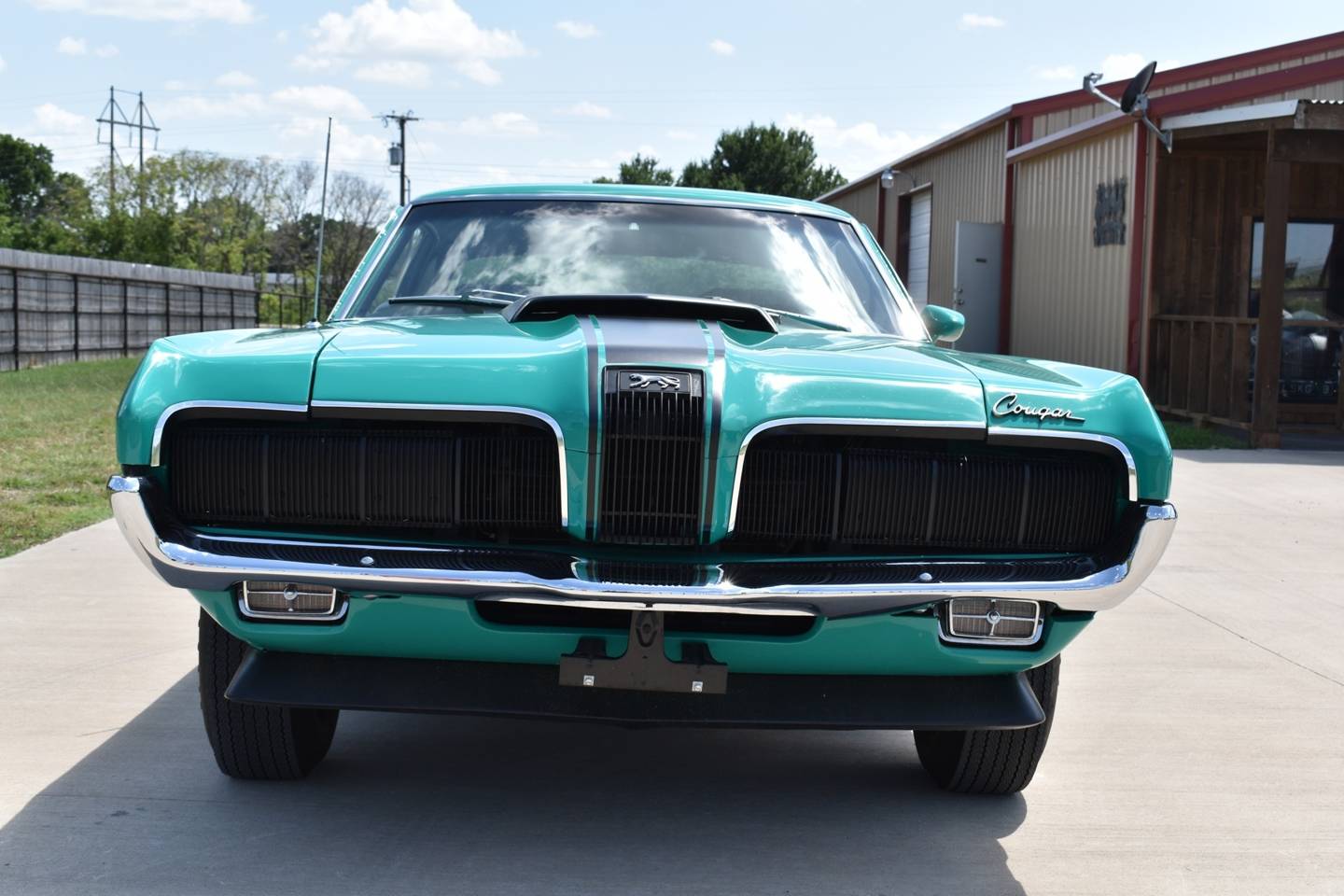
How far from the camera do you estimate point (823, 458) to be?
10.7ft

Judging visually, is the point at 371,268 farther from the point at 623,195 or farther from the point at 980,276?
the point at 980,276

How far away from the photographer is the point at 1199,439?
14383mm

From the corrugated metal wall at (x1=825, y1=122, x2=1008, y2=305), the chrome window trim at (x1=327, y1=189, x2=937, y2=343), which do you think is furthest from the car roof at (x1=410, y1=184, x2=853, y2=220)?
the corrugated metal wall at (x1=825, y1=122, x2=1008, y2=305)

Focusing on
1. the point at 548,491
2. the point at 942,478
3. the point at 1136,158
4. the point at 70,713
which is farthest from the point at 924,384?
the point at 1136,158

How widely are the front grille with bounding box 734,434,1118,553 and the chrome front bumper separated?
0.08m

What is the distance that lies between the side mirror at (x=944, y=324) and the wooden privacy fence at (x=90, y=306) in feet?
71.0

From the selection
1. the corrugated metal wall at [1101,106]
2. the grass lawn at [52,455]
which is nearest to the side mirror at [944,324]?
the grass lawn at [52,455]

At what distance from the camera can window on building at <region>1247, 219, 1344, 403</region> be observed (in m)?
15.9

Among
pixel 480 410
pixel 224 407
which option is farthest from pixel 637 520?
pixel 224 407

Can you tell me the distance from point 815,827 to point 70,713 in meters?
2.36

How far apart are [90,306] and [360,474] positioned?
2683 centimetres

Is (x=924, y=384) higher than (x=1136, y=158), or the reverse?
(x=1136, y=158)

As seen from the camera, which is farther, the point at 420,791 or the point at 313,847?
the point at 420,791

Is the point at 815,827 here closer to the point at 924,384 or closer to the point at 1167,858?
the point at 1167,858
